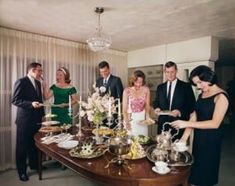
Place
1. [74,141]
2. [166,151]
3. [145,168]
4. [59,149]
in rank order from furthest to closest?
1. [74,141]
2. [59,149]
3. [166,151]
4. [145,168]

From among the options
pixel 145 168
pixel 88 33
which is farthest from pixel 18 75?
pixel 145 168

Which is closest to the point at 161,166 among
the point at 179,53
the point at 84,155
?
the point at 84,155

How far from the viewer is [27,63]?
3.69 meters

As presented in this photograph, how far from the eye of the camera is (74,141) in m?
2.28

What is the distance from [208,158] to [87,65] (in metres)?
3.31

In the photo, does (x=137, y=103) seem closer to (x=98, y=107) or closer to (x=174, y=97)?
(x=174, y=97)

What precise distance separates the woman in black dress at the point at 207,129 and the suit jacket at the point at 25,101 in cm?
214

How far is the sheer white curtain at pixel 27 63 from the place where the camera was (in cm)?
344

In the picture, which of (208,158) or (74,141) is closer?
(208,158)

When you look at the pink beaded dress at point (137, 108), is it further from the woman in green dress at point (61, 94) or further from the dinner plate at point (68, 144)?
the dinner plate at point (68, 144)

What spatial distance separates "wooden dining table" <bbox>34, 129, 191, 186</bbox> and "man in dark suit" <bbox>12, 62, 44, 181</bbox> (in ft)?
4.69

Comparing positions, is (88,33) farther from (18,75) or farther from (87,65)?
(18,75)

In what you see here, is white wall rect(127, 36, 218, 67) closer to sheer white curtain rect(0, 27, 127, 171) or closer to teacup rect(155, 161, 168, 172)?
sheer white curtain rect(0, 27, 127, 171)

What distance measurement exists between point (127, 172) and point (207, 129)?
0.80 m
